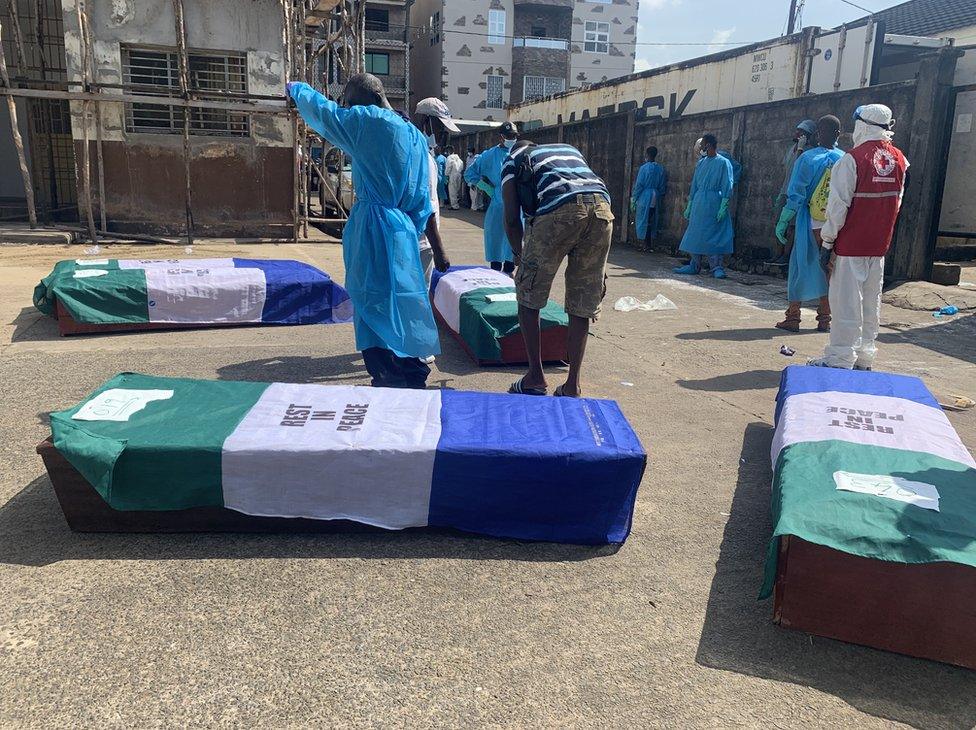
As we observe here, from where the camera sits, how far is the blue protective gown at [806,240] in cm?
642

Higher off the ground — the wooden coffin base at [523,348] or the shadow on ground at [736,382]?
the wooden coffin base at [523,348]

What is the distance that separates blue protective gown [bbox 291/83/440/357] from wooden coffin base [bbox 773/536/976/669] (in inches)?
98.0

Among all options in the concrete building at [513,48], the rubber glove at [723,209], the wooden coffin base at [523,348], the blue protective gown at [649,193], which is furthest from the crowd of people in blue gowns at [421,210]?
the concrete building at [513,48]

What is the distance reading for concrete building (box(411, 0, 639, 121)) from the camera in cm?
3669

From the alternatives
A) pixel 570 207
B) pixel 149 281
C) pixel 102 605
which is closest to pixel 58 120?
pixel 149 281

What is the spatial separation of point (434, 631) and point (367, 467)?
2.04 feet

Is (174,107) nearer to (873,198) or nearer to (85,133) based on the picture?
(85,133)

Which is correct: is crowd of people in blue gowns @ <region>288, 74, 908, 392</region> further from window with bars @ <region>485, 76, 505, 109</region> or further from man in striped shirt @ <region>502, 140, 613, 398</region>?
window with bars @ <region>485, 76, 505, 109</region>

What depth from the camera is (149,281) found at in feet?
18.7

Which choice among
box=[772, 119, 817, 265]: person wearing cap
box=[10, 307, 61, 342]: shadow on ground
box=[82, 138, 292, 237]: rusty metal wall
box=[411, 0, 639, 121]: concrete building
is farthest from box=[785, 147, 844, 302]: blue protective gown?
box=[411, 0, 639, 121]: concrete building

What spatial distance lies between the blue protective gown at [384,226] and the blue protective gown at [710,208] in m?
6.68

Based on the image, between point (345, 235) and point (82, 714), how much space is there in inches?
114

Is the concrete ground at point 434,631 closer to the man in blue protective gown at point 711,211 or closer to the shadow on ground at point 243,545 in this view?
the shadow on ground at point 243,545

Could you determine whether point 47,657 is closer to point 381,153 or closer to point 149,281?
point 381,153
